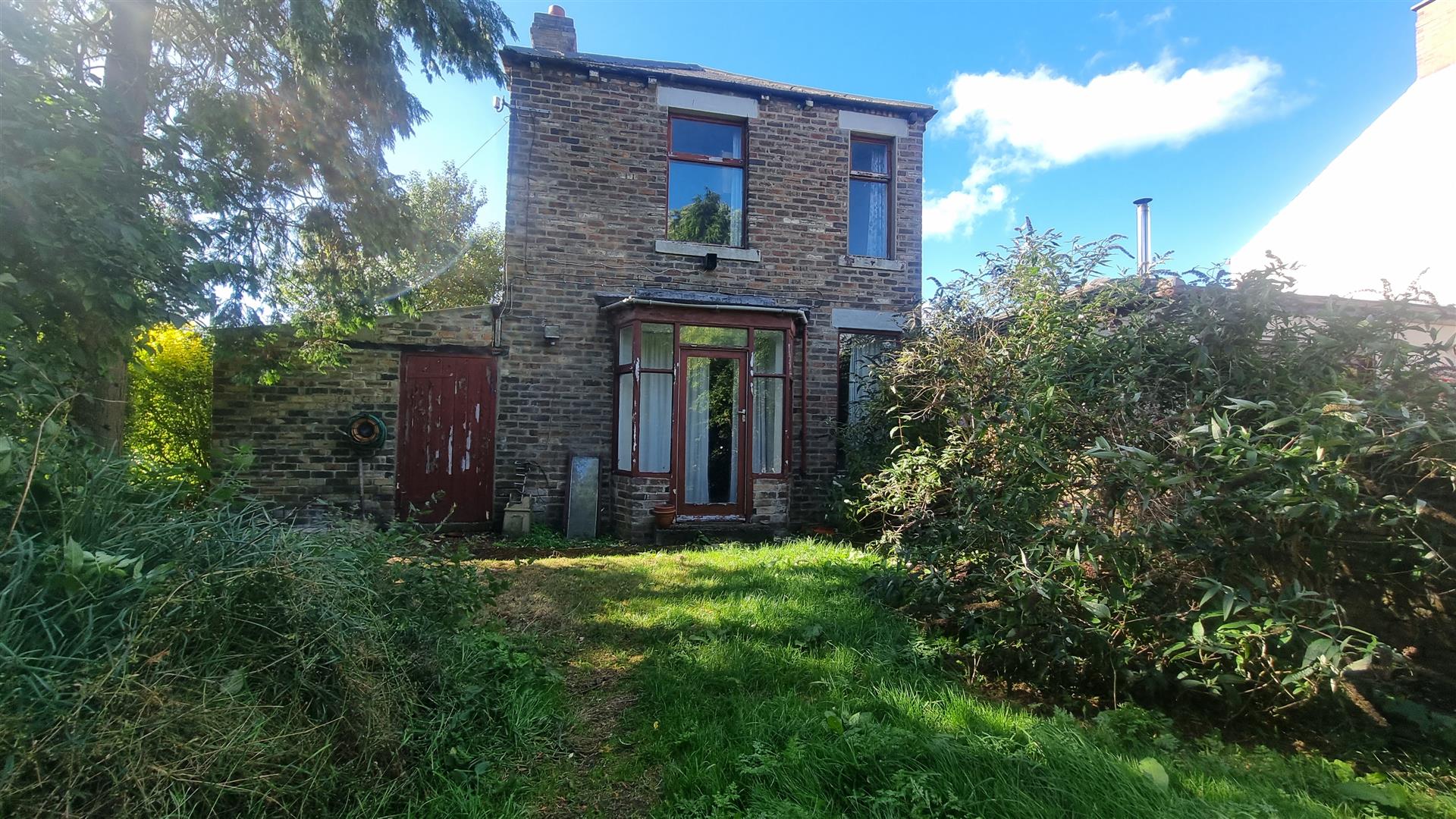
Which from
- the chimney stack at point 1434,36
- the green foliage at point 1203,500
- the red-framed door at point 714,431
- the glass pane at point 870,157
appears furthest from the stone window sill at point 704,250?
the chimney stack at point 1434,36

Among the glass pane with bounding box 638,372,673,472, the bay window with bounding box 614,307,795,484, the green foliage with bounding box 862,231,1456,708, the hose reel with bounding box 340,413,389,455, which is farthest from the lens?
the glass pane with bounding box 638,372,673,472

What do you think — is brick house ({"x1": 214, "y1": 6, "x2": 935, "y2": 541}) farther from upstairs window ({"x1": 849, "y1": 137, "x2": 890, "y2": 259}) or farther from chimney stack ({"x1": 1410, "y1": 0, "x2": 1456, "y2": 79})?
chimney stack ({"x1": 1410, "y1": 0, "x2": 1456, "y2": 79})

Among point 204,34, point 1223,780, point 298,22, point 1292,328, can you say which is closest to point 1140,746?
point 1223,780

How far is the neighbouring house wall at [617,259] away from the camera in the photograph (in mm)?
8344

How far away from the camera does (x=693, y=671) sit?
3529mm

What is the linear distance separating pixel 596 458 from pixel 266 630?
19.8ft

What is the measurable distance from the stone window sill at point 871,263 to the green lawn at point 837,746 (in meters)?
6.00

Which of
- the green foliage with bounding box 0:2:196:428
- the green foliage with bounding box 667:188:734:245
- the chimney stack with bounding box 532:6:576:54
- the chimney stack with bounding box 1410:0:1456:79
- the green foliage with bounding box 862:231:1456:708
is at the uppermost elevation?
the chimney stack with bounding box 1410:0:1456:79

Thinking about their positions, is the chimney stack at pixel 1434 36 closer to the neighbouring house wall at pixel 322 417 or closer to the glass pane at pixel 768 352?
the glass pane at pixel 768 352

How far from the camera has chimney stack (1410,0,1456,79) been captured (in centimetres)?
1100

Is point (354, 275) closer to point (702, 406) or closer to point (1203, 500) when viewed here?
point (702, 406)

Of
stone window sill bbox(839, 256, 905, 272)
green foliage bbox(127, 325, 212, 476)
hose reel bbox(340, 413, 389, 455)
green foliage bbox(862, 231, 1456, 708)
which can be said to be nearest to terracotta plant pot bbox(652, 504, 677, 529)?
hose reel bbox(340, 413, 389, 455)

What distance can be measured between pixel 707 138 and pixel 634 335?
3.17 m

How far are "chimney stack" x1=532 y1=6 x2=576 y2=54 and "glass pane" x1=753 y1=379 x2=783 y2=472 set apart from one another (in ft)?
17.6
